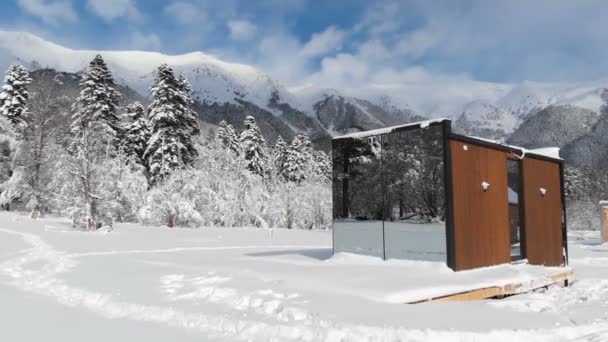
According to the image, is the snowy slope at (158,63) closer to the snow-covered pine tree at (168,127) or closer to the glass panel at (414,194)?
the snow-covered pine tree at (168,127)

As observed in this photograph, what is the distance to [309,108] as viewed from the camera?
18575cm

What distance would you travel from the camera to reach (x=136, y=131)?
112 feet

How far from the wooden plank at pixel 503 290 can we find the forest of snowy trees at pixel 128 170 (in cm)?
1747

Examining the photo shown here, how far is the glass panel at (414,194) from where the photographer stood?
8.14 meters

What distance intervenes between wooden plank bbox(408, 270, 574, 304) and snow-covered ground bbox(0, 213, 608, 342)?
16 centimetres

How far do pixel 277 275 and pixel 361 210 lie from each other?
99.3 inches

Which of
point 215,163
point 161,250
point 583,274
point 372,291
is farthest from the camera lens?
point 215,163

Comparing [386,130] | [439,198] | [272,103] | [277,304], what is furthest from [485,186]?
[272,103]

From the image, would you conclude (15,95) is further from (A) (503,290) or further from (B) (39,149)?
(A) (503,290)

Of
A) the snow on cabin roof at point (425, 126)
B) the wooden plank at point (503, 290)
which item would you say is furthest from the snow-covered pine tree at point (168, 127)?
the wooden plank at point (503, 290)

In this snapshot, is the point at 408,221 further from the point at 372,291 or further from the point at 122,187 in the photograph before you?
the point at 122,187

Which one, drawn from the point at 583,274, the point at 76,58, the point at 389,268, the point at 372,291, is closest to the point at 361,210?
the point at 389,268

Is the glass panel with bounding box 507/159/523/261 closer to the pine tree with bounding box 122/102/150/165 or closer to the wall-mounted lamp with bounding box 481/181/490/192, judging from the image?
the wall-mounted lamp with bounding box 481/181/490/192

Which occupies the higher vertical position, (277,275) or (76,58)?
(76,58)
